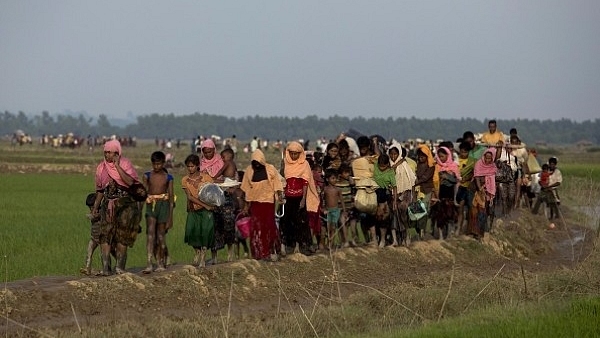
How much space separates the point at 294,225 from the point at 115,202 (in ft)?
9.80

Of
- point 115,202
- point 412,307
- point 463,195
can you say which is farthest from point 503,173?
point 115,202

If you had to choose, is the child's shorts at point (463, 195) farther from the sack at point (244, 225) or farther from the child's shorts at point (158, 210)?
the child's shorts at point (158, 210)

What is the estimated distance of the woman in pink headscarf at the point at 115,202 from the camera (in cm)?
1212

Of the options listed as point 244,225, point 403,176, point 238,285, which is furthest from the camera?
point 403,176

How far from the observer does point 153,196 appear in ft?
41.8

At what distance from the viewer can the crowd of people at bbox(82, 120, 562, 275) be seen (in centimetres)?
1238

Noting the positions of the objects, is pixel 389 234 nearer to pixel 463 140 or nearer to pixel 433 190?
pixel 433 190

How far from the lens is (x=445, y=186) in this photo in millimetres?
17672

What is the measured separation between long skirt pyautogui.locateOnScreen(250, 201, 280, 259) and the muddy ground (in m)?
0.27

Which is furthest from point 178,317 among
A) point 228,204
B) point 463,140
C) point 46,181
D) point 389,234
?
point 46,181

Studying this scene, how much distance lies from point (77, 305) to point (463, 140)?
30.3 ft

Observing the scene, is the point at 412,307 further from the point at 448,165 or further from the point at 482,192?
the point at 482,192

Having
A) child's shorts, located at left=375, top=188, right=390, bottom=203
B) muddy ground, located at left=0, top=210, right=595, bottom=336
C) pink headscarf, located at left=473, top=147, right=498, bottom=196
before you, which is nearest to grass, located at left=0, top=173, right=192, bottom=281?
muddy ground, located at left=0, top=210, right=595, bottom=336

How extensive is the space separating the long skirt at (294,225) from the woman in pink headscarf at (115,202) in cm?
257
